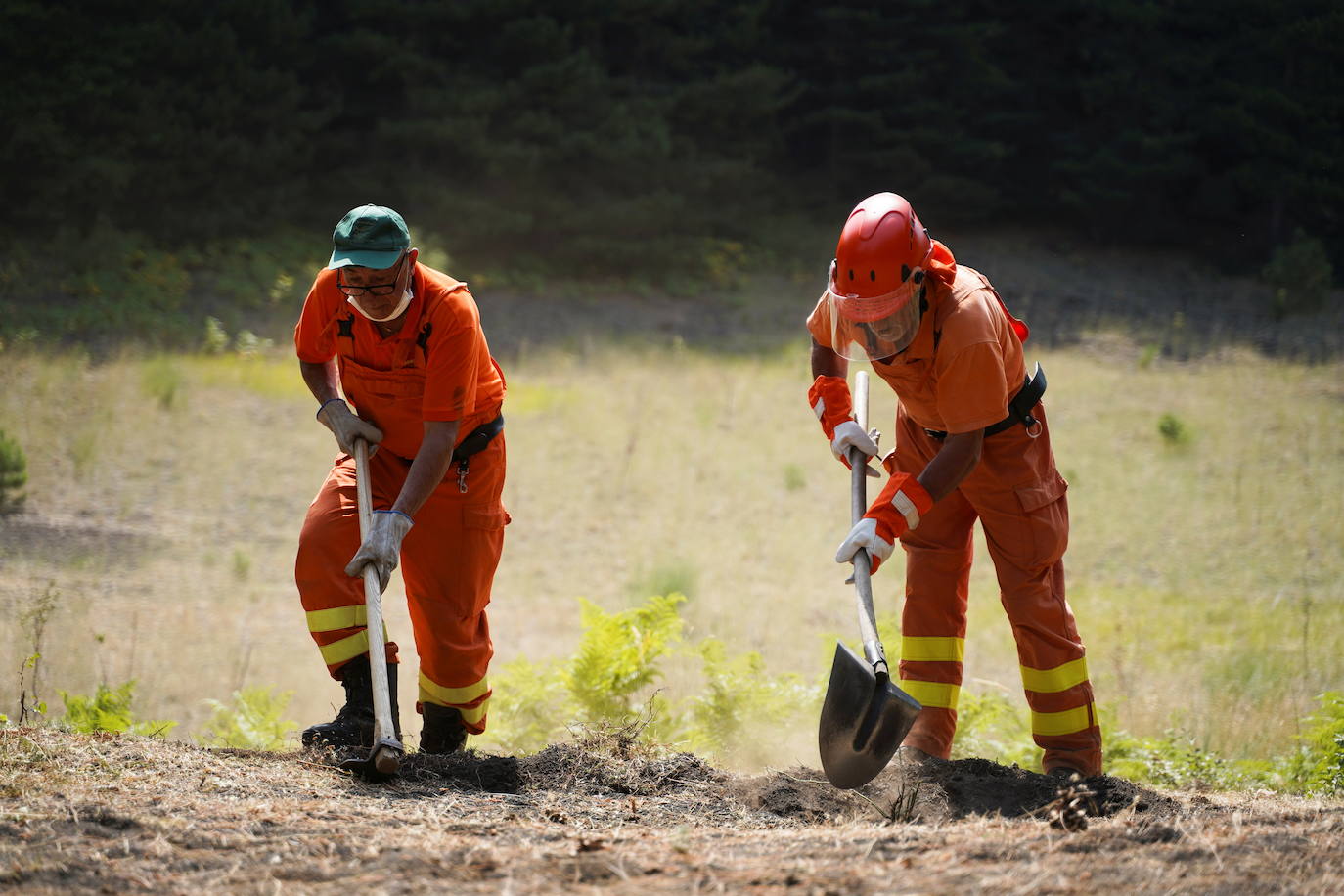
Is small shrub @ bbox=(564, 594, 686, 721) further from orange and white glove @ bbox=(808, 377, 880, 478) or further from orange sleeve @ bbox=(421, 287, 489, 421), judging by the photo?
orange sleeve @ bbox=(421, 287, 489, 421)

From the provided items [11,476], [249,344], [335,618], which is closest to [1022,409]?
[335,618]

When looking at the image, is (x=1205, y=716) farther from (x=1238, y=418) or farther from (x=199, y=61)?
(x=199, y=61)

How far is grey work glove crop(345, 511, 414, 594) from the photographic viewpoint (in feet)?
12.2

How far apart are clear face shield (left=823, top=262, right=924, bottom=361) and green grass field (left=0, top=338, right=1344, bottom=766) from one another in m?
2.15

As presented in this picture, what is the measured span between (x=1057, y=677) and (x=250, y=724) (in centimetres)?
329

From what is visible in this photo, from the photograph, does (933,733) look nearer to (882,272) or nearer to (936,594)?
(936,594)

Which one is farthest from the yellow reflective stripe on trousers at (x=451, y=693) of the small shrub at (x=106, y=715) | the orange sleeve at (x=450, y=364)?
the orange sleeve at (x=450, y=364)

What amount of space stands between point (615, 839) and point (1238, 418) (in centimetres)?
1099

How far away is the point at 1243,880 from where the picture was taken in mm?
2588

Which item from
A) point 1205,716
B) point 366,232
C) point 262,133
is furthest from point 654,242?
point 366,232

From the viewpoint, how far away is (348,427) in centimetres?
410

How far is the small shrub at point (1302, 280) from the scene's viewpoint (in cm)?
1703

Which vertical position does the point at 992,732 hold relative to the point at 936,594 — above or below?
below

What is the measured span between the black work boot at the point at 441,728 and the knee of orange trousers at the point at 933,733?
165 cm
